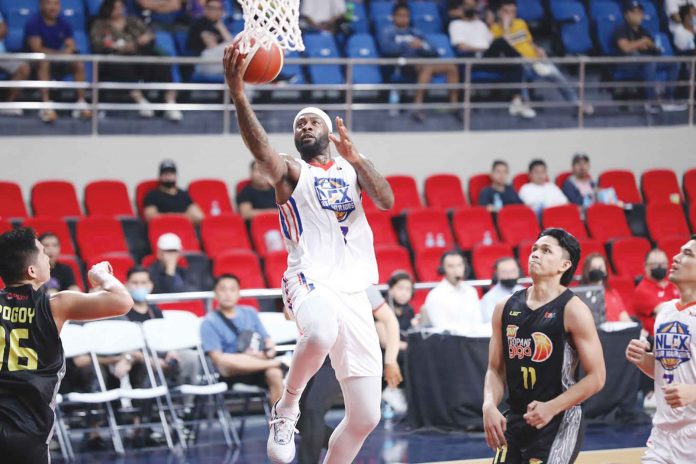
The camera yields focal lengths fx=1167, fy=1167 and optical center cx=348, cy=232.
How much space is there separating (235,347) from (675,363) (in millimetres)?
4875

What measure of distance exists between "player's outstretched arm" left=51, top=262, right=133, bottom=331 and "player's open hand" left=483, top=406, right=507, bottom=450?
5.97ft

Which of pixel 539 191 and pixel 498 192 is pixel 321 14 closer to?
pixel 498 192

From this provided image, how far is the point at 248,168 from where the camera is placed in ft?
44.9

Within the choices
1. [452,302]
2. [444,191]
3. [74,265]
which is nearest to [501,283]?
[452,302]

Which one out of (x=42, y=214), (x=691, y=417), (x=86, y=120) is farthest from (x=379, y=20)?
(x=691, y=417)

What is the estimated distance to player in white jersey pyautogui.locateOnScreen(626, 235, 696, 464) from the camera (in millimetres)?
5965

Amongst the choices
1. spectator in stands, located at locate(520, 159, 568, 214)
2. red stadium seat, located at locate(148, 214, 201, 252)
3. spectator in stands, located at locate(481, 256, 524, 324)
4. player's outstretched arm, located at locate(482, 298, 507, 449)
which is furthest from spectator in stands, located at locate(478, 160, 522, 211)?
player's outstretched arm, located at locate(482, 298, 507, 449)

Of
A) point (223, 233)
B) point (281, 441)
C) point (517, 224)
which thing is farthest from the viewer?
point (517, 224)

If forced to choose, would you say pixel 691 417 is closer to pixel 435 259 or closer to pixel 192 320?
pixel 192 320

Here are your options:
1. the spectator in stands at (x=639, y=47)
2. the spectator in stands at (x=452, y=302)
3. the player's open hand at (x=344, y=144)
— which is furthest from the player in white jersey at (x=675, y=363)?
the spectator in stands at (x=639, y=47)

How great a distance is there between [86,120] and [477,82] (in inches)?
203

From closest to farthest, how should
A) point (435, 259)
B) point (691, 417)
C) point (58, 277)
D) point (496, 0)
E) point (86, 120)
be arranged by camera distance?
1. point (691, 417)
2. point (58, 277)
3. point (435, 259)
4. point (86, 120)
5. point (496, 0)

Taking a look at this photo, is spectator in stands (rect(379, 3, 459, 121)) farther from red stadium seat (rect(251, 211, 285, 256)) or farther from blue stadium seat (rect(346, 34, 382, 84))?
red stadium seat (rect(251, 211, 285, 256))

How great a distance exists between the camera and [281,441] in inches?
241
